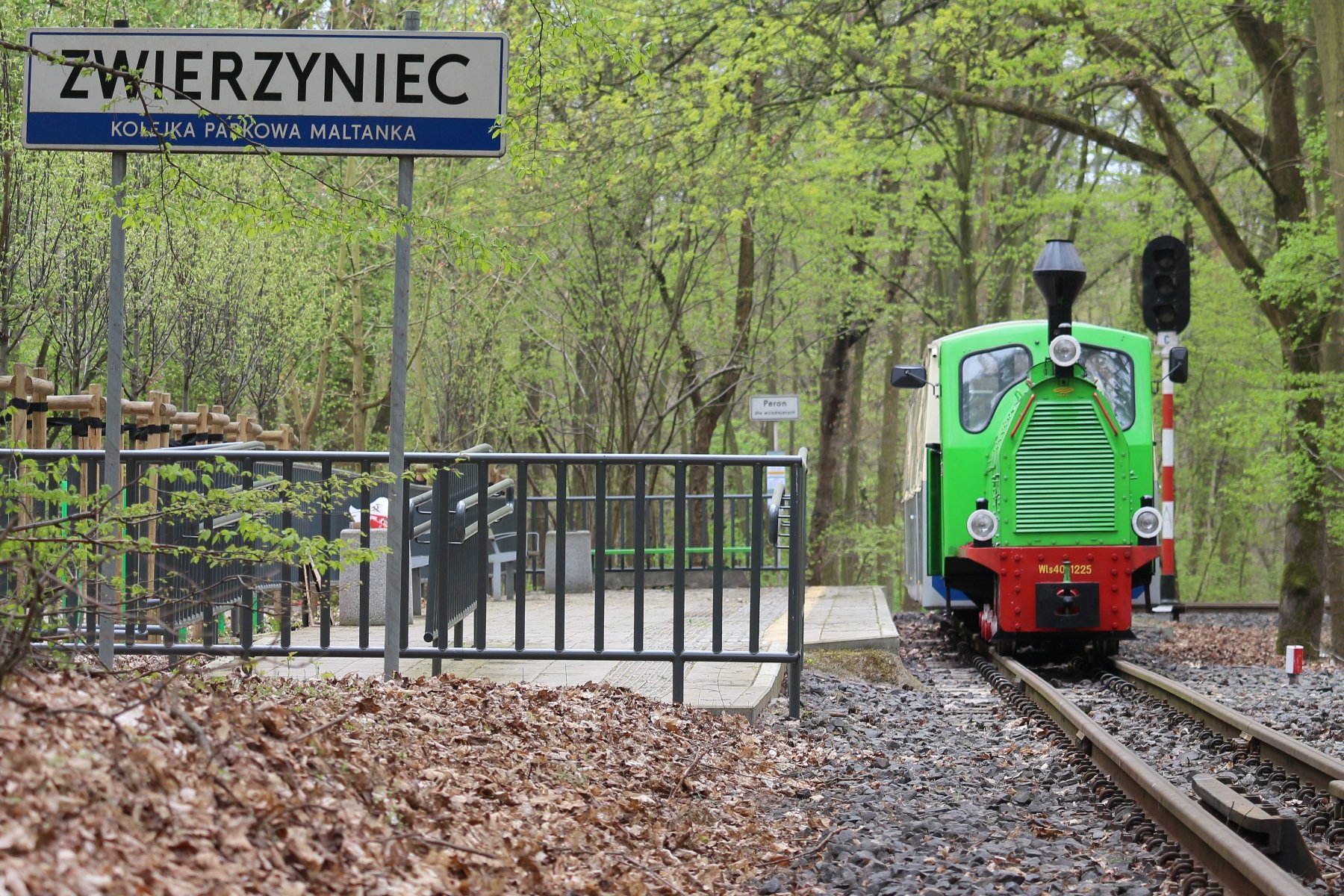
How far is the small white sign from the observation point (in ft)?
64.6

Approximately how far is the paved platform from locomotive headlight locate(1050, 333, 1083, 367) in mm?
2827

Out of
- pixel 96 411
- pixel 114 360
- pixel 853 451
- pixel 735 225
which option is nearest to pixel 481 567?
pixel 114 360

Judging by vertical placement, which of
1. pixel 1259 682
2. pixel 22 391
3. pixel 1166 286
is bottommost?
pixel 1259 682

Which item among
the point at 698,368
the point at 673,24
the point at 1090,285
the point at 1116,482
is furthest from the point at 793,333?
Result: the point at 1116,482

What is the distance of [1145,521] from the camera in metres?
12.6

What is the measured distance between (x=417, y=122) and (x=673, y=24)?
10.3 metres

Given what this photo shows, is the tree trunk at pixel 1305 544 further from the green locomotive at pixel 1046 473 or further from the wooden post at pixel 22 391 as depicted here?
the wooden post at pixel 22 391

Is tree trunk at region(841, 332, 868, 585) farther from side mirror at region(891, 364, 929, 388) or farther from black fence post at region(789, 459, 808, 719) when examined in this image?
black fence post at region(789, 459, 808, 719)

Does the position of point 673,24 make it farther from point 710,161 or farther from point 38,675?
point 38,675

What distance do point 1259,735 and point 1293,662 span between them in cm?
415

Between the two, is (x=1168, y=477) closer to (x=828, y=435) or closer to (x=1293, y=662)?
(x=1293, y=662)

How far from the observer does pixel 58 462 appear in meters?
5.98

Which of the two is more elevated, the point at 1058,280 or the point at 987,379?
the point at 1058,280

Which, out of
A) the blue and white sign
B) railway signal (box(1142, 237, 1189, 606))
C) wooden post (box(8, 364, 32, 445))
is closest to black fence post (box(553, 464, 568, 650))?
the blue and white sign
